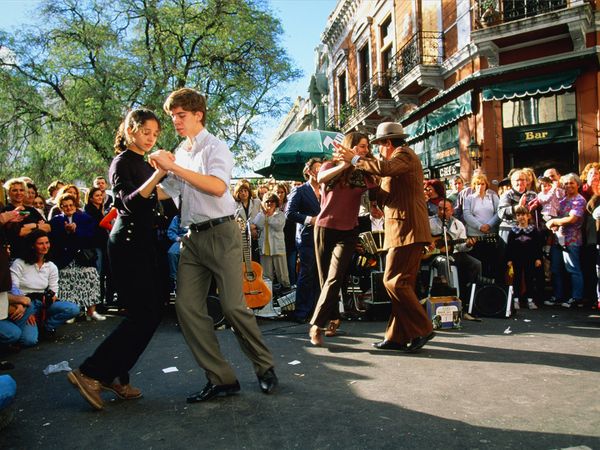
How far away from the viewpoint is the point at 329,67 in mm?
32375

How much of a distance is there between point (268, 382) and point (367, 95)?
20.0 metres

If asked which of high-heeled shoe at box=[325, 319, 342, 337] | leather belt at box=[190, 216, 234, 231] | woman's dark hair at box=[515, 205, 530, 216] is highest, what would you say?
woman's dark hair at box=[515, 205, 530, 216]

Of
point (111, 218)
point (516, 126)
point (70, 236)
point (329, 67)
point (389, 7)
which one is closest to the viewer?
point (111, 218)

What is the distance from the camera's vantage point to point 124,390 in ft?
13.3

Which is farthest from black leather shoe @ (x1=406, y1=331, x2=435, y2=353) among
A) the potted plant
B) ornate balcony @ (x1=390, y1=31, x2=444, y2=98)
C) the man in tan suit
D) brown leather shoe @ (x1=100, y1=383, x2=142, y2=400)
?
ornate balcony @ (x1=390, y1=31, x2=444, y2=98)

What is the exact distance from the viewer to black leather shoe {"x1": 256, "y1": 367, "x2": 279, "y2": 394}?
410 cm

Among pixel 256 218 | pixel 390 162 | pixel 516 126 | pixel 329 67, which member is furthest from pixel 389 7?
pixel 390 162

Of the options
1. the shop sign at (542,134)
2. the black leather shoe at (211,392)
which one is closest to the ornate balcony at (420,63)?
the shop sign at (542,134)

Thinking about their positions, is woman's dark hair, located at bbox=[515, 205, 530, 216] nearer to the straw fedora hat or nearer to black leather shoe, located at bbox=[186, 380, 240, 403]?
the straw fedora hat

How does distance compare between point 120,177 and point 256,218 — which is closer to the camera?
point 120,177

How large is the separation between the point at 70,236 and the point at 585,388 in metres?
7.14

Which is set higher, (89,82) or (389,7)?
(389,7)

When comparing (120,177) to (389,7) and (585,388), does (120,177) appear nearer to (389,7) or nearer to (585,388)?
(585,388)

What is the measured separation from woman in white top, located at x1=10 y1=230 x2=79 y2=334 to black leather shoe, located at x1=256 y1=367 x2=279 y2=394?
3772 millimetres
